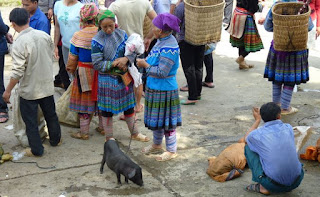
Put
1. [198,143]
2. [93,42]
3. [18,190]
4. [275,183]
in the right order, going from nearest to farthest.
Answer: [275,183] < [18,190] < [93,42] < [198,143]

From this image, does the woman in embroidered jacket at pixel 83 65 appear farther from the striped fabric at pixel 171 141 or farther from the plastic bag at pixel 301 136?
the plastic bag at pixel 301 136

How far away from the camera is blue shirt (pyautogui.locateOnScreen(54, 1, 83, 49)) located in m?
6.74

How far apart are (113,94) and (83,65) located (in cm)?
53

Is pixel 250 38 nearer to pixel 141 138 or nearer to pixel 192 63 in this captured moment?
pixel 192 63

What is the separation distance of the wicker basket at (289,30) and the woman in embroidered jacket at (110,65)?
2.01 metres

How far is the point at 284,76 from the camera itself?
6.80m

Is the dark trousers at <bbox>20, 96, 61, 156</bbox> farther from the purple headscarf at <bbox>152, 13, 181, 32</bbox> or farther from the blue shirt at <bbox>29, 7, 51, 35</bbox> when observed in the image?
the purple headscarf at <bbox>152, 13, 181, 32</bbox>

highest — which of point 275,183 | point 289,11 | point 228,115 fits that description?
point 289,11

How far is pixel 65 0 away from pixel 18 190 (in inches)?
115

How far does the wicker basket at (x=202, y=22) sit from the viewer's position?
6992 mm

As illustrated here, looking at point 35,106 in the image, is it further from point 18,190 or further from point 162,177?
point 162,177

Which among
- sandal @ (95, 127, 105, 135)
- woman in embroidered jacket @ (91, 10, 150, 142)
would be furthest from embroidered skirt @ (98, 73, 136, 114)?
sandal @ (95, 127, 105, 135)

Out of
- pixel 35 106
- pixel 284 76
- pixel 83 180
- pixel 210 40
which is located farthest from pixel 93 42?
pixel 284 76

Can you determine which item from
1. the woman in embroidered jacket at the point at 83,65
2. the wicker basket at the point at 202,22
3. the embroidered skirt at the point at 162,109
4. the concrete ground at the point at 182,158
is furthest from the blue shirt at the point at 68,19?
the embroidered skirt at the point at 162,109
